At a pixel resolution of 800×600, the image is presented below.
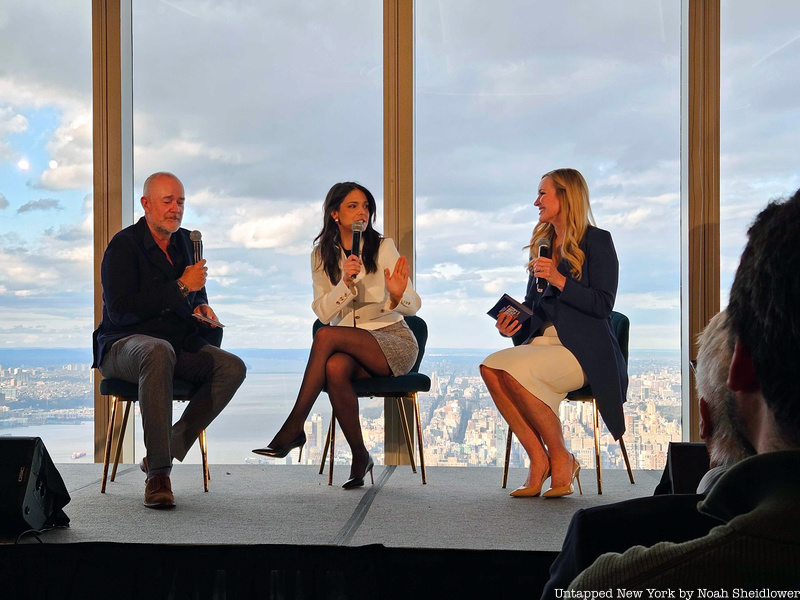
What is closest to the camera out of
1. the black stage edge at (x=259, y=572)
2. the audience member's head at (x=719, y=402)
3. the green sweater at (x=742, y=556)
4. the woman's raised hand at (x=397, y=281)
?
the green sweater at (x=742, y=556)

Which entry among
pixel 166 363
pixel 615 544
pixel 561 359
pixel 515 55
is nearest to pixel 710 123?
pixel 515 55

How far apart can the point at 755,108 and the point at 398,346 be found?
2.42 m

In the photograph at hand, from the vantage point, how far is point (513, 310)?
11.2 ft

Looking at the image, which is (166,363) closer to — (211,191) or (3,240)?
(211,191)

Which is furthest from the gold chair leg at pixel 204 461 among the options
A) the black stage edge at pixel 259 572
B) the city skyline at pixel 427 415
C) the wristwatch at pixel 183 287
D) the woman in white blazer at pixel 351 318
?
the black stage edge at pixel 259 572

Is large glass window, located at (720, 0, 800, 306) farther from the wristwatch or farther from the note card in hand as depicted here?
the wristwatch

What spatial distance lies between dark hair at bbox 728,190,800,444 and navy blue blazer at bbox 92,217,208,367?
300 cm

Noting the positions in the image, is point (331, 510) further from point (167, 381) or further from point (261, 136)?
point (261, 136)

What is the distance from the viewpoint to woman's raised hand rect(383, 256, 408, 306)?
3.56 metres

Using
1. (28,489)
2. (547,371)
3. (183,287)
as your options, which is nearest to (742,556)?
(28,489)

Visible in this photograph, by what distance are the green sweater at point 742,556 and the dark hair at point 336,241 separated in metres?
3.15

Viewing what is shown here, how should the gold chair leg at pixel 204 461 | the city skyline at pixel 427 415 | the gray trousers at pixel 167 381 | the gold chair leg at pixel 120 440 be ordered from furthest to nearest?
1. the city skyline at pixel 427 415
2. the gold chair leg at pixel 120 440
3. the gold chair leg at pixel 204 461
4. the gray trousers at pixel 167 381

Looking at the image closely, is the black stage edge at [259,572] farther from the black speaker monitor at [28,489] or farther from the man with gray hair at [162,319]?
the man with gray hair at [162,319]

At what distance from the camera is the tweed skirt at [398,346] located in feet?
11.3
